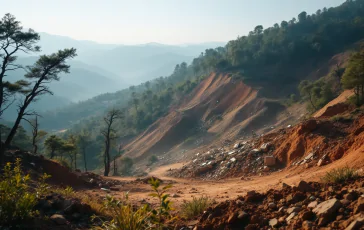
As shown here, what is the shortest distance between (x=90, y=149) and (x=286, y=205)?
60.6 m

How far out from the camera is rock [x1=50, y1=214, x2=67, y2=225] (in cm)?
512

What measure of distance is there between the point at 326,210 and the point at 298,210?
0.47m

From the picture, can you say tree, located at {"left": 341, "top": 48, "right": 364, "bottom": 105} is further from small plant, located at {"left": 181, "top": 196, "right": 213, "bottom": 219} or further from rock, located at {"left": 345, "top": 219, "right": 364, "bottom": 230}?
rock, located at {"left": 345, "top": 219, "right": 364, "bottom": 230}

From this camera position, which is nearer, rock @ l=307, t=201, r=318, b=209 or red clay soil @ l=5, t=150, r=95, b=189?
rock @ l=307, t=201, r=318, b=209

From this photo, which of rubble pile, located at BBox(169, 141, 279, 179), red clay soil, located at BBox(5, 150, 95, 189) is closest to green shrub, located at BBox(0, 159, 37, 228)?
red clay soil, located at BBox(5, 150, 95, 189)

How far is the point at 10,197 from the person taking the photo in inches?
178

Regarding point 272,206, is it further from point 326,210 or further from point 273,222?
point 326,210

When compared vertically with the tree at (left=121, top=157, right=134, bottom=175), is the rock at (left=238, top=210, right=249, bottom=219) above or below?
above

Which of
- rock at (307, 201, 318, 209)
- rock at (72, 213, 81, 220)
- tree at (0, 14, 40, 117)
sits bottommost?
rock at (72, 213, 81, 220)

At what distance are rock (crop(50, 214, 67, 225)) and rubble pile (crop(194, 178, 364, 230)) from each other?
7.41 feet

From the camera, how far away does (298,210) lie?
4004 millimetres

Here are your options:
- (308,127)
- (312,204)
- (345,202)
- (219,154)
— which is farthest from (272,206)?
(219,154)

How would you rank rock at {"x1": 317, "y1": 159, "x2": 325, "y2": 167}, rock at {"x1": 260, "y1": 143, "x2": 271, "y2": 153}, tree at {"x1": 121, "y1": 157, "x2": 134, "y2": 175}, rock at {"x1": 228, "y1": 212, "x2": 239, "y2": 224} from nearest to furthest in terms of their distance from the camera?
rock at {"x1": 228, "y1": 212, "x2": 239, "y2": 224}
rock at {"x1": 317, "y1": 159, "x2": 325, "y2": 167}
rock at {"x1": 260, "y1": 143, "x2": 271, "y2": 153}
tree at {"x1": 121, "y1": 157, "x2": 134, "y2": 175}

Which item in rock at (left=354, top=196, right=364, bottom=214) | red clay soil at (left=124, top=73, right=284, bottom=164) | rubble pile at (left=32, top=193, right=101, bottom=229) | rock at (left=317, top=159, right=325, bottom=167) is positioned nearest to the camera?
rock at (left=354, top=196, right=364, bottom=214)
